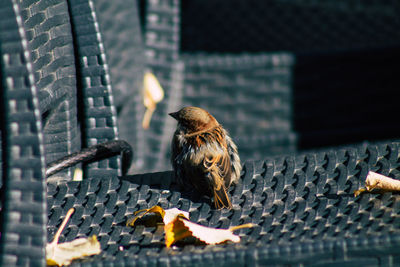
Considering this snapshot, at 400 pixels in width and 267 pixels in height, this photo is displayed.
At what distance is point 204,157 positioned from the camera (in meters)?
2.82

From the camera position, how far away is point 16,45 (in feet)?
5.78

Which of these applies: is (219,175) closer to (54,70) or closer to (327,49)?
(54,70)

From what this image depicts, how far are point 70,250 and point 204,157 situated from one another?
105 centimetres

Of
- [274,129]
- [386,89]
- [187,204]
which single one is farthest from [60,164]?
[386,89]

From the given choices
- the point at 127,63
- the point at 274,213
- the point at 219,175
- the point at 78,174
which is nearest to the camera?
the point at 274,213

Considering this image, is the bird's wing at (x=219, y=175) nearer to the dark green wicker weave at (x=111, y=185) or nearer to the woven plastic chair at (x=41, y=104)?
the dark green wicker weave at (x=111, y=185)

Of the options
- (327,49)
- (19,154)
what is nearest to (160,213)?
(19,154)

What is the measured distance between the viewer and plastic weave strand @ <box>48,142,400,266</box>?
1805 mm

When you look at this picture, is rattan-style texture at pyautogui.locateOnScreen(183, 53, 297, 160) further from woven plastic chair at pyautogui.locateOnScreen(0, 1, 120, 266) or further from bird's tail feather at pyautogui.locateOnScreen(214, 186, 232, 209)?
bird's tail feather at pyautogui.locateOnScreen(214, 186, 232, 209)

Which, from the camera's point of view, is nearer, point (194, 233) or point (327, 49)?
point (194, 233)

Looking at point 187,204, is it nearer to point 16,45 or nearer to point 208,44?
point 16,45

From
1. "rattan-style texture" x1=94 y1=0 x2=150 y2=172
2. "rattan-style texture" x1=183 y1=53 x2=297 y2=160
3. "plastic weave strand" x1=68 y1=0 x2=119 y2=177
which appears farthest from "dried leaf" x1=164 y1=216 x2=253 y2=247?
"rattan-style texture" x1=183 y1=53 x2=297 y2=160

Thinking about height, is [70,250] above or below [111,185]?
below

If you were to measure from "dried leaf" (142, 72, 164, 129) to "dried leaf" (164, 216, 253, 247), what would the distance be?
7.80ft
